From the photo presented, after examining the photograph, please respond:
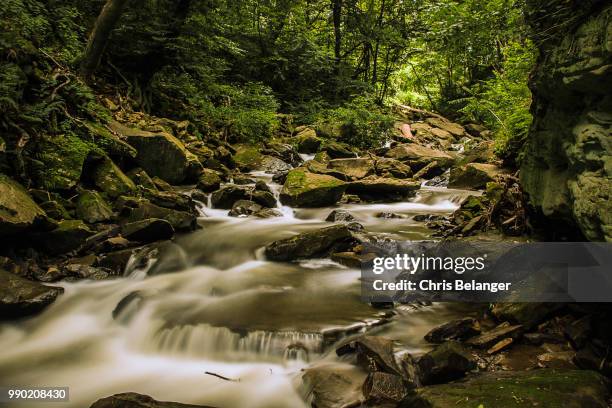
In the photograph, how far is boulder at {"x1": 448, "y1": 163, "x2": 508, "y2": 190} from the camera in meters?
10.7

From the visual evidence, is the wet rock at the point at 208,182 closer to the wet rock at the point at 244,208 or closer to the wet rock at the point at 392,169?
the wet rock at the point at 244,208

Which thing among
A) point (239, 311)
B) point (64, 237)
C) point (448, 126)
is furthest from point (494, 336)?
point (448, 126)

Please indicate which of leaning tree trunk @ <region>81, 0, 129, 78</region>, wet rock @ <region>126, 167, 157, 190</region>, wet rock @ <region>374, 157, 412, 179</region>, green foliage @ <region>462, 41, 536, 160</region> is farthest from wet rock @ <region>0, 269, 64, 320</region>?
wet rock @ <region>374, 157, 412, 179</region>

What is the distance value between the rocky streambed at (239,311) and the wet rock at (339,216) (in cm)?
4

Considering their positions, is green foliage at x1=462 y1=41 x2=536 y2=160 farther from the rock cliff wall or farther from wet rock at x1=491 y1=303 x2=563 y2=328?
wet rock at x1=491 y1=303 x2=563 y2=328

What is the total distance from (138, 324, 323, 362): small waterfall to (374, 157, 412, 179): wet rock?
322 inches

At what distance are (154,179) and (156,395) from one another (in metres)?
6.01

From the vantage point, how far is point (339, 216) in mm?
8797

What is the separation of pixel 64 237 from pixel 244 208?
149 inches

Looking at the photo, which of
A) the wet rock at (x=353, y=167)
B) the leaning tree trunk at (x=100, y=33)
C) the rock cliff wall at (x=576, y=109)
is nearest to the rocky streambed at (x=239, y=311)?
the rock cliff wall at (x=576, y=109)

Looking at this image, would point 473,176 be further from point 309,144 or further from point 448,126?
point 448,126

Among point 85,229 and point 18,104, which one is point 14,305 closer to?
point 85,229

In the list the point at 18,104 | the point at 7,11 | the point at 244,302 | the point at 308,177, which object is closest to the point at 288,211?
the point at 308,177

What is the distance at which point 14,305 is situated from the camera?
4.76 meters
